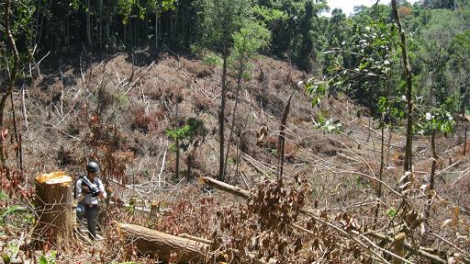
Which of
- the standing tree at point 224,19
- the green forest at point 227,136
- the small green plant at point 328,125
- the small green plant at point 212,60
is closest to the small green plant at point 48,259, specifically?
the green forest at point 227,136

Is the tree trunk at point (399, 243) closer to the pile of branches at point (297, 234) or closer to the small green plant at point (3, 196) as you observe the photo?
the pile of branches at point (297, 234)

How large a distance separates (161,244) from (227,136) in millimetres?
24966

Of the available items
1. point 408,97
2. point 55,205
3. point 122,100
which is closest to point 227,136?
point 122,100

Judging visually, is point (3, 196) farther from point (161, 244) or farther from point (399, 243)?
→ point (399, 243)

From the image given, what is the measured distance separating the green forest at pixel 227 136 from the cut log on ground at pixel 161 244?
2 centimetres

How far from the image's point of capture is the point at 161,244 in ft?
17.3

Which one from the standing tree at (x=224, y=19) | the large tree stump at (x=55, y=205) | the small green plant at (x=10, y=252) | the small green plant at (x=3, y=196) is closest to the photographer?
the small green plant at (x=10, y=252)

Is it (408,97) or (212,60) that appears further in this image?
(212,60)

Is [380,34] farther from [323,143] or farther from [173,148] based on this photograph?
[323,143]

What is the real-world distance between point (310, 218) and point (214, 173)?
868 inches

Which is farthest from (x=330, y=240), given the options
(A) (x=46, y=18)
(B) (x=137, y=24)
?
(B) (x=137, y=24)

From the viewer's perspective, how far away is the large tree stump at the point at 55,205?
17.4ft

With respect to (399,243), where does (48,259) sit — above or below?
below

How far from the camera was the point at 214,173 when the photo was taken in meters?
25.9
